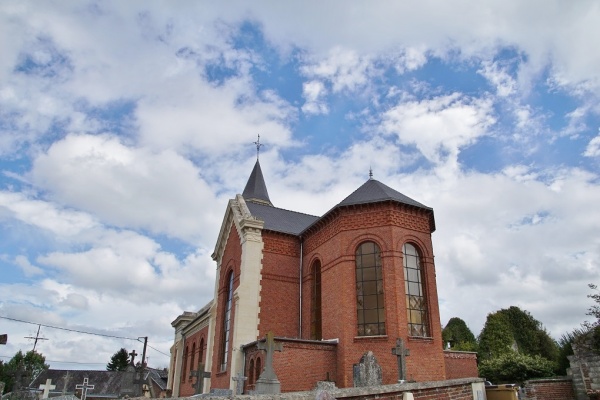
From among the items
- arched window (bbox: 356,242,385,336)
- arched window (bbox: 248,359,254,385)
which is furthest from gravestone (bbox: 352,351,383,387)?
arched window (bbox: 248,359,254,385)

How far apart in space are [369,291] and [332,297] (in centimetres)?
163

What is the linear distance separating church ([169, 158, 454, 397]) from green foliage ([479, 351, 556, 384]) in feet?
34.3

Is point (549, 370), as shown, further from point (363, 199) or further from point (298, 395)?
point (298, 395)

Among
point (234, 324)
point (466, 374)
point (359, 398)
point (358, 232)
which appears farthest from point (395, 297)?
point (359, 398)

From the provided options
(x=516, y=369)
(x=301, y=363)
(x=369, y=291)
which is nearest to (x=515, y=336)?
(x=516, y=369)

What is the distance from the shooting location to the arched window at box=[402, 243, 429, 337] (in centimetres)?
1835

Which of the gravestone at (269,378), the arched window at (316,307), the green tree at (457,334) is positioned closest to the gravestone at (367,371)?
the arched window at (316,307)

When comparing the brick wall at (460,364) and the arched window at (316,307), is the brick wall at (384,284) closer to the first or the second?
the arched window at (316,307)

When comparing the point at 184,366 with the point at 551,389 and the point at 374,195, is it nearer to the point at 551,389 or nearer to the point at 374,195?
the point at 374,195

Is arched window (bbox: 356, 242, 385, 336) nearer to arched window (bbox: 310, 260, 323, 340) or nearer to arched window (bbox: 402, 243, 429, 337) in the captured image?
arched window (bbox: 402, 243, 429, 337)

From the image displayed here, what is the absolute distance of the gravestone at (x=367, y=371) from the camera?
1700 cm

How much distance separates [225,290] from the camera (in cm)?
2494

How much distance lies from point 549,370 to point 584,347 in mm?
5788

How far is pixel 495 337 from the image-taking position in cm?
3612
